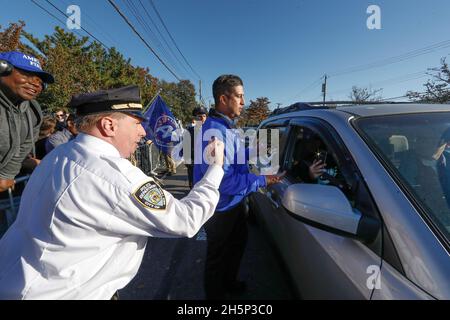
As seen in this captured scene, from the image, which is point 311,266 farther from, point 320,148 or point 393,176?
point 320,148

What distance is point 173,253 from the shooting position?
10.5ft

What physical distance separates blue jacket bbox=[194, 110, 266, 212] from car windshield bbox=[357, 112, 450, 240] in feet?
2.81

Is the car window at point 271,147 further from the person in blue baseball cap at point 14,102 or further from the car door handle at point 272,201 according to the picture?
the person in blue baseball cap at point 14,102

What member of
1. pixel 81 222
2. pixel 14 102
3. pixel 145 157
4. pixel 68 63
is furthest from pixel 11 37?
pixel 81 222

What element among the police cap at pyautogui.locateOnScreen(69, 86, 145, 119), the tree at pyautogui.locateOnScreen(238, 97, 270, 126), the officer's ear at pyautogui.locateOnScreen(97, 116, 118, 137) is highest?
the tree at pyautogui.locateOnScreen(238, 97, 270, 126)

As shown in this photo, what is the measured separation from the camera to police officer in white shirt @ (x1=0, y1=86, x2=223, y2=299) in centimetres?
87

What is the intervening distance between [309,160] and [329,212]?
3.98 ft

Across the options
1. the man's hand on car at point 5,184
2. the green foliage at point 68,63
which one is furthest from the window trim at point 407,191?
the green foliage at point 68,63

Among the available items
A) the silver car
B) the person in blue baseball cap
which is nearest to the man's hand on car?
the person in blue baseball cap

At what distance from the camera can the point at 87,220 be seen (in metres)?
0.87

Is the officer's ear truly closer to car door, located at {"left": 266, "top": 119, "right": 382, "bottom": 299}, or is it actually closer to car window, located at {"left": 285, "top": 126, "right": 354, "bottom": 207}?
car door, located at {"left": 266, "top": 119, "right": 382, "bottom": 299}
